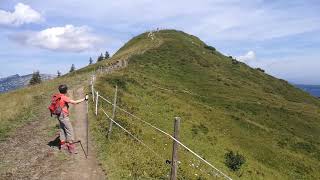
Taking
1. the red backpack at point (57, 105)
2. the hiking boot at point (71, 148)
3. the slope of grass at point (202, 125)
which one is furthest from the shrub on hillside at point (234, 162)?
the red backpack at point (57, 105)

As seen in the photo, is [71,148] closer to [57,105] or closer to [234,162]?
[57,105]

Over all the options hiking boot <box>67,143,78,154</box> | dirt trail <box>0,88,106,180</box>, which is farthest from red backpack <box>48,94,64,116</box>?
dirt trail <box>0,88,106,180</box>

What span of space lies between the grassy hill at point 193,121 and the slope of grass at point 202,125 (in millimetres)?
59

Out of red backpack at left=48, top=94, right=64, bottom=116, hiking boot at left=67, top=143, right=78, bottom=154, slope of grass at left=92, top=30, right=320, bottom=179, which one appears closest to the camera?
red backpack at left=48, top=94, right=64, bottom=116

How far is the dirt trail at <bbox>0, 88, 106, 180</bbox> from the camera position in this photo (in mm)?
19438

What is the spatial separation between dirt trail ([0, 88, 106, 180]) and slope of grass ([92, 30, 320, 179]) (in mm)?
1005

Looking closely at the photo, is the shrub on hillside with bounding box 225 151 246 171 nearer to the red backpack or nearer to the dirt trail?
the dirt trail

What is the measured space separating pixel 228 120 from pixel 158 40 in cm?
7261

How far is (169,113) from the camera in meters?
51.5

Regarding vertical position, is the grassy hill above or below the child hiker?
below

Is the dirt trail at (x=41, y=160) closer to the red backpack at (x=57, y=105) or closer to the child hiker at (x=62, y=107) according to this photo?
the child hiker at (x=62, y=107)

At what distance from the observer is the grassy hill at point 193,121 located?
79.7 ft

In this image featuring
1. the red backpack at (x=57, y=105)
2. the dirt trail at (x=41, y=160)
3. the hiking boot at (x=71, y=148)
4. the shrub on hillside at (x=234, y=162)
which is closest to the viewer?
the dirt trail at (x=41, y=160)

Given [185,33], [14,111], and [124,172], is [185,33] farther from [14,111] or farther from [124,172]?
[124,172]
